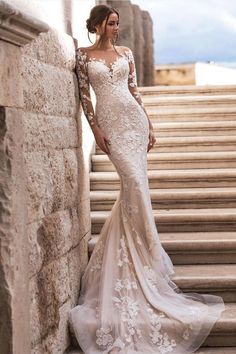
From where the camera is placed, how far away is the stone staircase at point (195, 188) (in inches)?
165

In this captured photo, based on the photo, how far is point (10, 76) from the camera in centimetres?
288

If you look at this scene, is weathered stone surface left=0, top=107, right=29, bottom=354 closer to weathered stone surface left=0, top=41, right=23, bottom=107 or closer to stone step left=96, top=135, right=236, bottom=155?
weathered stone surface left=0, top=41, right=23, bottom=107

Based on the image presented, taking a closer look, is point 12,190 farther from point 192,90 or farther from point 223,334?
point 192,90

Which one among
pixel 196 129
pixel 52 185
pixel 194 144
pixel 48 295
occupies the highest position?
pixel 196 129

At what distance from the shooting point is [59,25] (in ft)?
13.3

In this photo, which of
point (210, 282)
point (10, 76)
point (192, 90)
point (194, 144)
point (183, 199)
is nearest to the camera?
point (10, 76)

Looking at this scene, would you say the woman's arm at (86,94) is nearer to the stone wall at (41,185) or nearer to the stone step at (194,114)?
the stone wall at (41,185)

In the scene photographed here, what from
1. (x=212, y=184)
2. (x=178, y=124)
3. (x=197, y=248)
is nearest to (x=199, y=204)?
(x=212, y=184)

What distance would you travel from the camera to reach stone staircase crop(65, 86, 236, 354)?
4203 millimetres

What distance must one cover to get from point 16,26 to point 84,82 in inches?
57.9

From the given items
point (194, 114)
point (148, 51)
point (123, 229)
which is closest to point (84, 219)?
point (123, 229)

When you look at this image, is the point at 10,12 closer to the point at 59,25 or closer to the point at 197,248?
the point at 59,25

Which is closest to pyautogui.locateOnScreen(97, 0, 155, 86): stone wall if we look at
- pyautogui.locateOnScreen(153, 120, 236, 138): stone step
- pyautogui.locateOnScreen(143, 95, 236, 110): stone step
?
pyautogui.locateOnScreen(143, 95, 236, 110): stone step

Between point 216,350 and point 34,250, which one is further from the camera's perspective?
point 216,350
